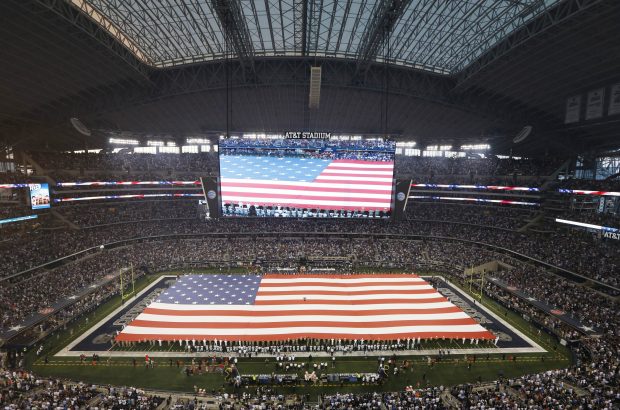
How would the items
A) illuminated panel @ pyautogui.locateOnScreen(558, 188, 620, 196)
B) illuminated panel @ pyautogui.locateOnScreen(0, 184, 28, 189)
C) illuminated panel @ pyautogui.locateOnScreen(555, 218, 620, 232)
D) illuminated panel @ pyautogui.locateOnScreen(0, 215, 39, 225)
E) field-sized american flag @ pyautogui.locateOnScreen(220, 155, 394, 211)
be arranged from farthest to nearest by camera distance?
field-sized american flag @ pyautogui.locateOnScreen(220, 155, 394, 211)
illuminated panel @ pyautogui.locateOnScreen(0, 184, 28, 189)
illuminated panel @ pyautogui.locateOnScreen(558, 188, 620, 196)
illuminated panel @ pyautogui.locateOnScreen(0, 215, 39, 225)
illuminated panel @ pyautogui.locateOnScreen(555, 218, 620, 232)

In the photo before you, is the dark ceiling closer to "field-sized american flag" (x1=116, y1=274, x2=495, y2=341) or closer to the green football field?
"field-sized american flag" (x1=116, y1=274, x2=495, y2=341)

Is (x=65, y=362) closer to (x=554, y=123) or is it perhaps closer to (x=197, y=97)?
(x=197, y=97)

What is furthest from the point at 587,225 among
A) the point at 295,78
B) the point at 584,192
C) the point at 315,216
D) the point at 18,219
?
the point at 18,219

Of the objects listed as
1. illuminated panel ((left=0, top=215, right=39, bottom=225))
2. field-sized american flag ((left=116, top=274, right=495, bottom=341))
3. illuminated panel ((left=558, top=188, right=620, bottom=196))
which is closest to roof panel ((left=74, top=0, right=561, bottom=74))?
illuminated panel ((left=558, top=188, right=620, bottom=196))

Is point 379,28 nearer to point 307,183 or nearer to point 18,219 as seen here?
point 307,183

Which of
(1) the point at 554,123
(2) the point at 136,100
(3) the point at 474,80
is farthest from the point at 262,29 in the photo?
(1) the point at 554,123

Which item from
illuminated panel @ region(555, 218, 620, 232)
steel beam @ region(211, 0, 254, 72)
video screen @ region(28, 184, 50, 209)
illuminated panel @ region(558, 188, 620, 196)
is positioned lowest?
illuminated panel @ region(555, 218, 620, 232)

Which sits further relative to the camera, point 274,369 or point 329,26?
point 329,26
